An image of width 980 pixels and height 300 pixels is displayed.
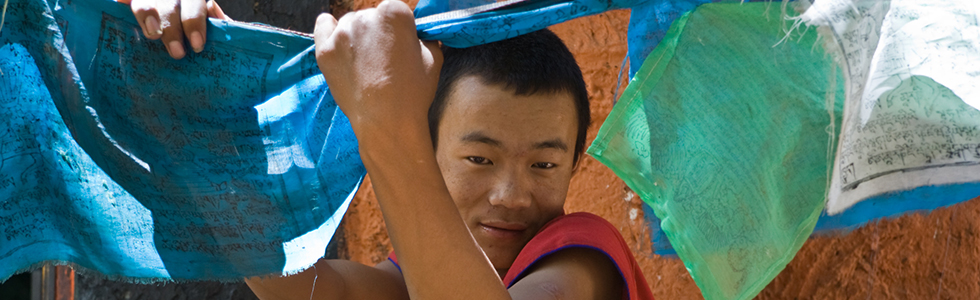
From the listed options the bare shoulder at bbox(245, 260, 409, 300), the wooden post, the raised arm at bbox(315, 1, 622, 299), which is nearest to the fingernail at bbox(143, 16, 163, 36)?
the raised arm at bbox(315, 1, 622, 299)

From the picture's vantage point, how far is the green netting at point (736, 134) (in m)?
0.96

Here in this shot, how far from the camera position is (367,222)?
7.25ft


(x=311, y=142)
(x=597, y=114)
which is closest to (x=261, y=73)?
(x=311, y=142)

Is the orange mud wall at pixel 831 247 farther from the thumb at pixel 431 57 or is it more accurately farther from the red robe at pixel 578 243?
the thumb at pixel 431 57

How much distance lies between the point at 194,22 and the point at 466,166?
1.41 feet

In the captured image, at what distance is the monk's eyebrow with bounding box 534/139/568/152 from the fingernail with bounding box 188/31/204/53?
471mm

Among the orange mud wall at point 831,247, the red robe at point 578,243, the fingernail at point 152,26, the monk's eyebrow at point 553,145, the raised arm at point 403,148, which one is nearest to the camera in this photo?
the raised arm at point 403,148

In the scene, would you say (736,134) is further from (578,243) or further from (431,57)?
(431,57)

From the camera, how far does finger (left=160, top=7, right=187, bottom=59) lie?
902mm

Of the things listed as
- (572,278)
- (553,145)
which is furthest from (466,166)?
(572,278)

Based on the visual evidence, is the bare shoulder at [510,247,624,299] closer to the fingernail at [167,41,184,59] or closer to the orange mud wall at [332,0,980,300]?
the orange mud wall at [332,0,980,300]

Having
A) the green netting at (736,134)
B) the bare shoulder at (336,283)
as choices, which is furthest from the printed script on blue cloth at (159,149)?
the green netting at (736,134)

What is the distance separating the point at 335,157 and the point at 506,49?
316mm

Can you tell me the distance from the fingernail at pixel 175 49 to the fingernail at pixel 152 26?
2 cm
